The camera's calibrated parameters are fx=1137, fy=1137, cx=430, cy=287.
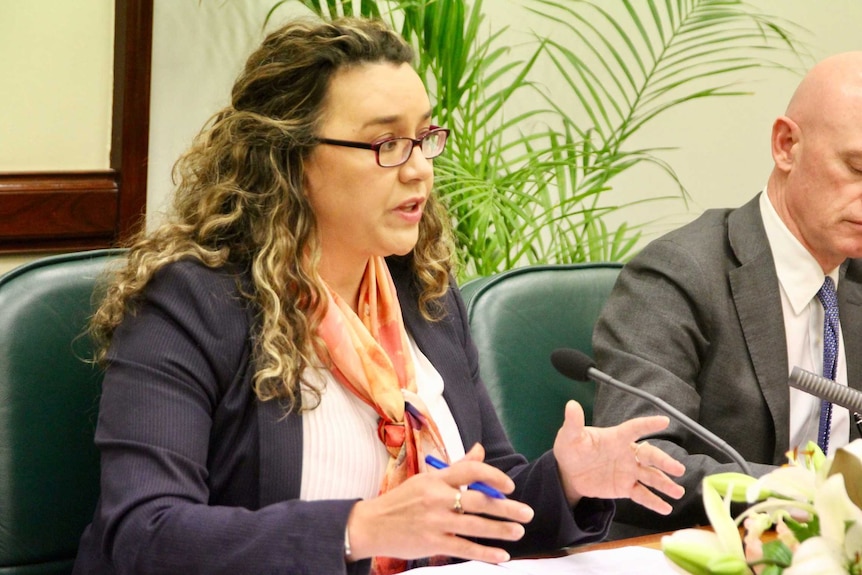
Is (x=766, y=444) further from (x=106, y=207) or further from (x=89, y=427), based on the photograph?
(x=106, y=207)

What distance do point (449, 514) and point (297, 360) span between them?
403 millimetres

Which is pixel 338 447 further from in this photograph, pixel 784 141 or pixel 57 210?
pixel 57 210

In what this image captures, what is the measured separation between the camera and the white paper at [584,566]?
49.9 inches

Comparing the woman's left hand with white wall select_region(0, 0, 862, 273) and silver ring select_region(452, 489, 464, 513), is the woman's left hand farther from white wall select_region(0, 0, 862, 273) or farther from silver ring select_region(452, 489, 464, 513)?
white wall select_region(0, 0, 862, 273)

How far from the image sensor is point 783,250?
1.97 meters

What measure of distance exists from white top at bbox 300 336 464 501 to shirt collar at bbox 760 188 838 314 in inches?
32.4

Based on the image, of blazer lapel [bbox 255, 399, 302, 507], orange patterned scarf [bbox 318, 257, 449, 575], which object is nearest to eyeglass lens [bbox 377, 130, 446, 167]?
orange patterned scarf [bbox 318, 257, 449, 575]

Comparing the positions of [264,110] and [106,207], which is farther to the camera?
[106,207]

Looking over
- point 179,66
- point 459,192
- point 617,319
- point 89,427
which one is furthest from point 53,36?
point 617,319

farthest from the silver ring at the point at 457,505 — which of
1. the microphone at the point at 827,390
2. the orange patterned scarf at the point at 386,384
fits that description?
the microphone at the point at 827,390

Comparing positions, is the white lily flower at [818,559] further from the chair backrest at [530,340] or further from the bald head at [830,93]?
the bald head at [830,93]

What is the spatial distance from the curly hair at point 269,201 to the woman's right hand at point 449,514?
1.08ft

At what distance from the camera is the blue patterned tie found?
190cm

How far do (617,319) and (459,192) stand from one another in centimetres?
61
